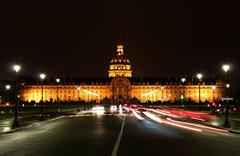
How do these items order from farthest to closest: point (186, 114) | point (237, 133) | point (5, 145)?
point (186, 114) → point (237, 133) → point (5, 145)

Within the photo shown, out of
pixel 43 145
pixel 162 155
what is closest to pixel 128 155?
pixel 162 155

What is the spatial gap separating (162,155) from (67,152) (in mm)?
3363

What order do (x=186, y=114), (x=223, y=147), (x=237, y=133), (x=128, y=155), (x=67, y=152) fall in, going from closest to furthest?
1. (x=128, y=155)
2. (x=67, y=152)
3. (x=223, y=147)
4. (x=237, y=133)
5. (x=186, y=114)

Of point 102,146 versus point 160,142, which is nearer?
point 102,146

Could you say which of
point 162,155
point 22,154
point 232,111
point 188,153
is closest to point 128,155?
point 162,155

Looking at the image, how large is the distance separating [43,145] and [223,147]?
7.13m

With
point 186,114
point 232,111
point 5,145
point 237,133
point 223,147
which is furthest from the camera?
point 232,111

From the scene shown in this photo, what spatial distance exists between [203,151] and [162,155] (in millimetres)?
1852

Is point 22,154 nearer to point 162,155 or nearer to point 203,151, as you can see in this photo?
point 162,155

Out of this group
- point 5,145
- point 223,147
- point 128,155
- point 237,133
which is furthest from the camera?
point 237,133

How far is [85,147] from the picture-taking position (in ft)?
57.9

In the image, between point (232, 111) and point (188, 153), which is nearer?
point (188, 153)

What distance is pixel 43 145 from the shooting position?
1858cm

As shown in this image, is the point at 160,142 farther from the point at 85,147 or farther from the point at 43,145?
the point at 43,145
